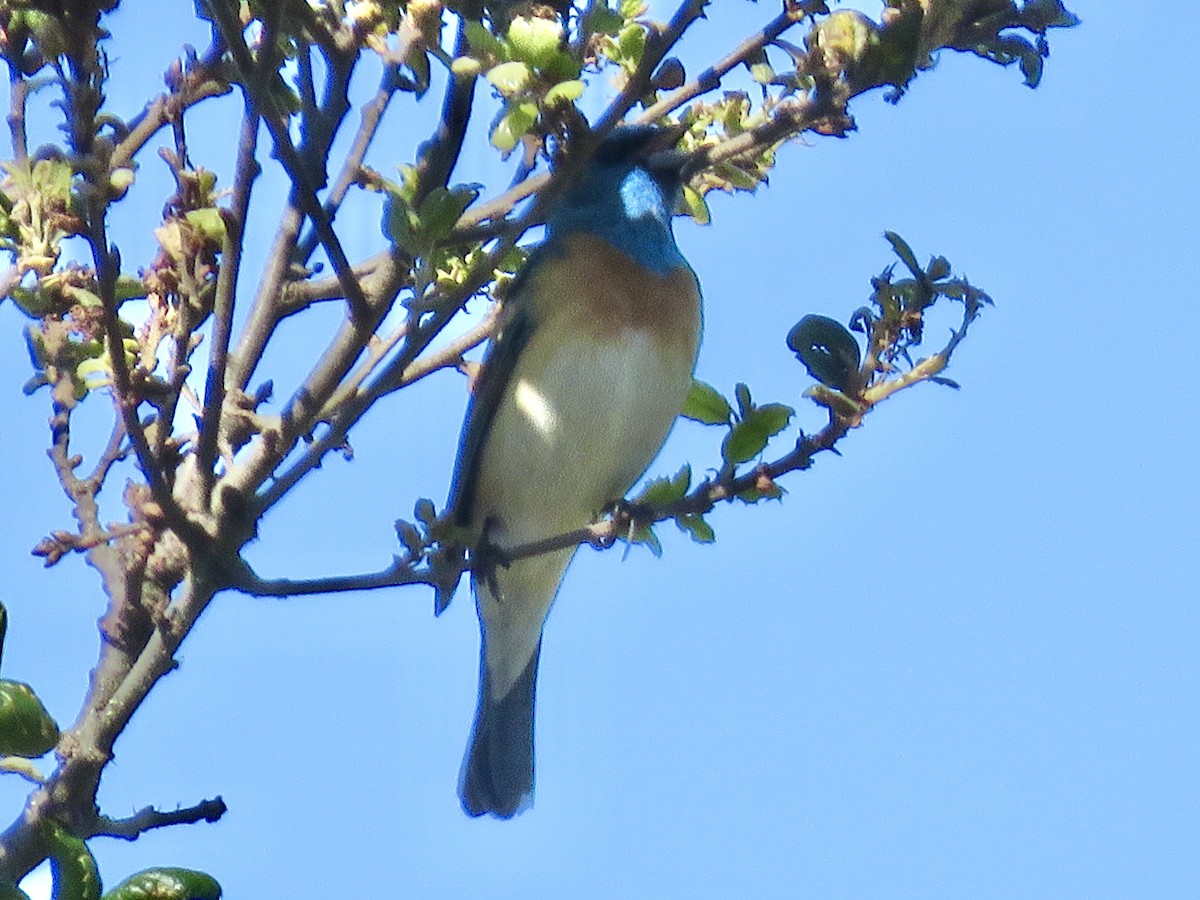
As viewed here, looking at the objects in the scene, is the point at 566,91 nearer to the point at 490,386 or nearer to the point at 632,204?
the point at 490,386

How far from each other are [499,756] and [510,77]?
2.97 m

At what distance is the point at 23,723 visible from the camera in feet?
7.50

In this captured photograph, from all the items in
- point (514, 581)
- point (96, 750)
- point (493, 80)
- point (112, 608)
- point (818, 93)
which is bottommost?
point (96, 750)

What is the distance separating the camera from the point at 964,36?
273cm

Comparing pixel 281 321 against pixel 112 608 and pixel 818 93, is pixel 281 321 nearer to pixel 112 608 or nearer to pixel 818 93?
pixel 112 608

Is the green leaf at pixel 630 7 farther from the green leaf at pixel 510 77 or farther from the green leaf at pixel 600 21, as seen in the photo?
the green leaf at pixel 510 77

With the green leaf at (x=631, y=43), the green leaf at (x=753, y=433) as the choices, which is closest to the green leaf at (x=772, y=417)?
the green leaf at (x=753, y=433)

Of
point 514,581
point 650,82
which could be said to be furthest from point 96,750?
point 514,581

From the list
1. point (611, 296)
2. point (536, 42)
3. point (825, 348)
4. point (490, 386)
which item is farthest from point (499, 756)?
point (536, 42)

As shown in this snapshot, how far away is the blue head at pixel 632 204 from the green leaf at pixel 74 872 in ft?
9.11

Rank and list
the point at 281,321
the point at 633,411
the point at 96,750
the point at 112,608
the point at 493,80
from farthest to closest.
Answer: the point at 633,411 < the point at 281,321 < the point at 112,608 < the point at 96,750 < the point at 493,80

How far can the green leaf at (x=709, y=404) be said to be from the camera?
283 centimetres

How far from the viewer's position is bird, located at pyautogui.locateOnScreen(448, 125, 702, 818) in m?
4.34

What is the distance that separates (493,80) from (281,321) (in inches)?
42.2
